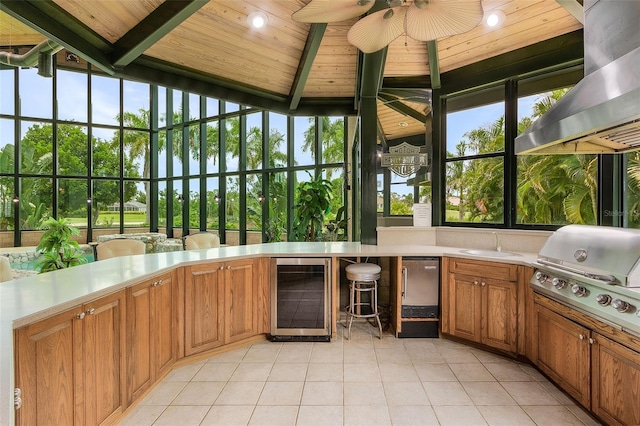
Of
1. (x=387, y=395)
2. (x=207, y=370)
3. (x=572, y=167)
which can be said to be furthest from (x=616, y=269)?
(x=207, y=370)

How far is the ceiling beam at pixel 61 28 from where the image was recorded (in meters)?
2.09

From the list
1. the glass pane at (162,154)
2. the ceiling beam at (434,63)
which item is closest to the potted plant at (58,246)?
the ceiling beam at (434,63)

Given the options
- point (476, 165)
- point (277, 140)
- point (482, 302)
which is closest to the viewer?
point (482, 302)

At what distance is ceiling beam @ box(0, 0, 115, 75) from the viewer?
2094 millimetres

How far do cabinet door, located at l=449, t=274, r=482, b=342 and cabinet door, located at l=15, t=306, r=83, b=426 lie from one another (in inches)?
118

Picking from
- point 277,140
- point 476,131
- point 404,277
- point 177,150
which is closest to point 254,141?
point 277,140

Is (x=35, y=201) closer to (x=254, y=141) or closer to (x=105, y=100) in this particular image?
(x=105, y=100)

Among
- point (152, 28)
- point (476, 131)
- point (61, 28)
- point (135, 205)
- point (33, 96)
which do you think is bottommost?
point (135, 205)

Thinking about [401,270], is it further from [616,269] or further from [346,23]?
[346,23]

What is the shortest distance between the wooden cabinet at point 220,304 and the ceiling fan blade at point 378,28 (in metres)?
2.16

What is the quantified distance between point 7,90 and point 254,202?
292 inches

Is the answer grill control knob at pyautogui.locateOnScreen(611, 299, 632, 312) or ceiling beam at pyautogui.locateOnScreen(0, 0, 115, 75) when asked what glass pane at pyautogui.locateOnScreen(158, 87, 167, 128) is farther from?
grill control knob at pyautogui.locateOnScreen(611, 299, 632, 312)

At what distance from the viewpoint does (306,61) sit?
135 inches

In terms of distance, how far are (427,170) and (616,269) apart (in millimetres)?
2270
